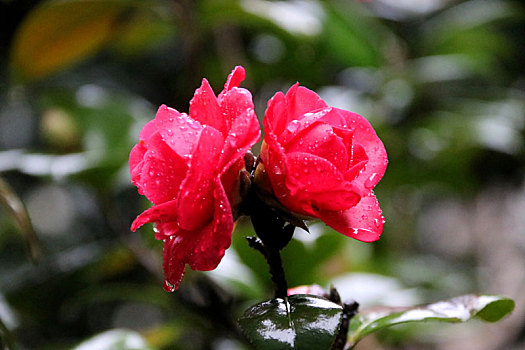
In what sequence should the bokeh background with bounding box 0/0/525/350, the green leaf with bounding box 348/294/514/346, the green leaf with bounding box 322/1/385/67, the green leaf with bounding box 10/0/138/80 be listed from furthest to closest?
the green leaf with bounding box 322/1/385/67 < the green leaf with bounding box 10/0/138/80 < the bokeh background with bounding box 0/0/525/350 < the green leaf with bounding box 348/294/514/346

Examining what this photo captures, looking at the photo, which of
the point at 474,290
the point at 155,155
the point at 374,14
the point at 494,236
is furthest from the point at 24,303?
the point at 494,236

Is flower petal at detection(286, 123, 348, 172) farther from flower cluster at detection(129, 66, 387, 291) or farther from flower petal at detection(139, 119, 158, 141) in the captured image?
flower petal at detection(139, 119, 158, 141)

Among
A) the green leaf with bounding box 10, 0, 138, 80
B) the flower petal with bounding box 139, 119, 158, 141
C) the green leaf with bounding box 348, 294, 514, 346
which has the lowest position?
the green leaf with bounding box 10, 0, 138, 80

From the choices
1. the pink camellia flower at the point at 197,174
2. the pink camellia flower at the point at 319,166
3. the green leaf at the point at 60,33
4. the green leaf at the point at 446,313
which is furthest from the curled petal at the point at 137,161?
the green leaf at the point at 60,33

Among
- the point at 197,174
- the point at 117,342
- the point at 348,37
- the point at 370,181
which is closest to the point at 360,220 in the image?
the point at 370,181

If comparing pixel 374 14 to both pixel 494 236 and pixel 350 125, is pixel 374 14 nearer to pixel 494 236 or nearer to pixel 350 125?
pixel 494 236

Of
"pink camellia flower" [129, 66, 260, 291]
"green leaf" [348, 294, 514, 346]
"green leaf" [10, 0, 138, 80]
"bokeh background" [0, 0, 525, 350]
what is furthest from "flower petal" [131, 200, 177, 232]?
"green leaf" [10, 0, 138, 80]
